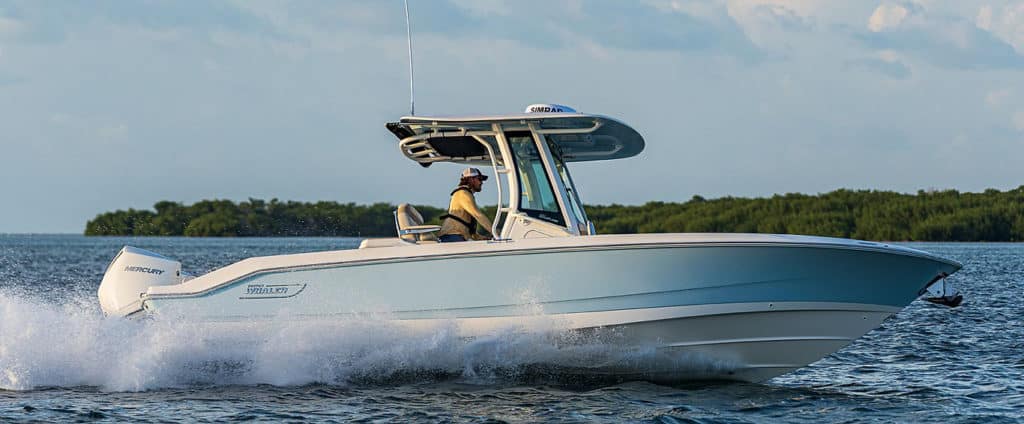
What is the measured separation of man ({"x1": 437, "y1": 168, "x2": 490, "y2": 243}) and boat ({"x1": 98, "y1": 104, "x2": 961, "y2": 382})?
6.6 inches

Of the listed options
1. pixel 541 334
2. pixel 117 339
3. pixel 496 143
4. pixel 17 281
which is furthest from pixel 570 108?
pixel 17 281

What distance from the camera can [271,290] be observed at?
9.55m

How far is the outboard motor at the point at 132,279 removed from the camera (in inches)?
391

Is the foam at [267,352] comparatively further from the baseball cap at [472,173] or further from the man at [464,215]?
the baseball cap at [472,173]

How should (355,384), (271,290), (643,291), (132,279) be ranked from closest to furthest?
(643,291) < (271,290) < (355,384) < (132,279)

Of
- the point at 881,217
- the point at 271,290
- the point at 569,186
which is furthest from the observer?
the point at 881,217

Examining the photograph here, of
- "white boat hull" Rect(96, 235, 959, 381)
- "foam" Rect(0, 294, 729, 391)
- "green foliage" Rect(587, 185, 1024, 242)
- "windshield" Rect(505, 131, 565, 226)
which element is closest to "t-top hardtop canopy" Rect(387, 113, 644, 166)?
"windshield" Rect(505, 131, 565, 226)

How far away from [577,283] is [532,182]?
1.23 metres

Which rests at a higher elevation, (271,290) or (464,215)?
(464,215)

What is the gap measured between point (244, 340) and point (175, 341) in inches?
23.2

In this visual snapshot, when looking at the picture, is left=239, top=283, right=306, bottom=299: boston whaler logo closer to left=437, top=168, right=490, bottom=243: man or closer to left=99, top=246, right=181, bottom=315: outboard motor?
left=99, top=246, right=181, bottom=315: outboard motor

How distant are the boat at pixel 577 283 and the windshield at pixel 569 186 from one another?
71 millimetres

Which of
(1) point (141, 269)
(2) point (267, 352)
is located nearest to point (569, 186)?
(2) point (267, 352)

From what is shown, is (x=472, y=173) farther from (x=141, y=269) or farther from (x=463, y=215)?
(x=141, y=269)
